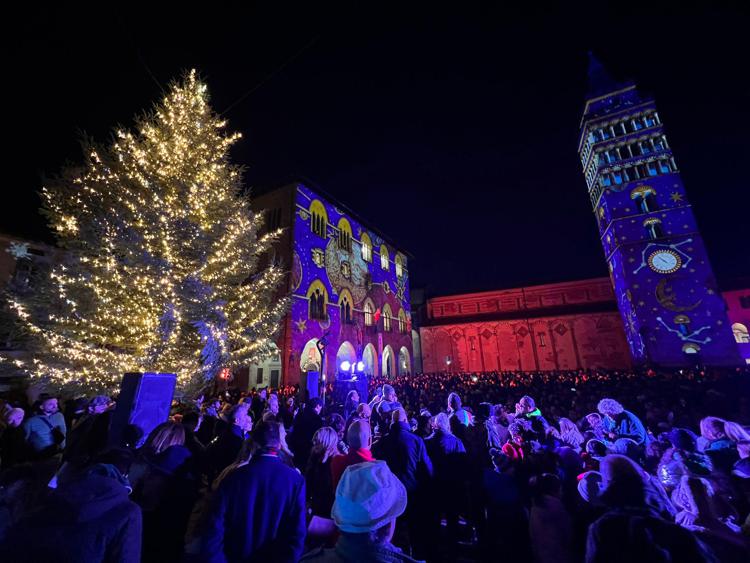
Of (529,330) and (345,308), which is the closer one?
(345,308)

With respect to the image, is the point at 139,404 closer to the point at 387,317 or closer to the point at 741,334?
the point at 387,317

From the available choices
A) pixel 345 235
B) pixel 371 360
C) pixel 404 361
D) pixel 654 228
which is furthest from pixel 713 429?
pixel 654 228

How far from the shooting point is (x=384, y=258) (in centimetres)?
3306

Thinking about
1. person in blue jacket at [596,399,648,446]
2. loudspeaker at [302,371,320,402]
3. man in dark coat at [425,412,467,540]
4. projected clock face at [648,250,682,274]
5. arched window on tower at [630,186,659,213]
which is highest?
arched window on tower at [630,186,659,213]

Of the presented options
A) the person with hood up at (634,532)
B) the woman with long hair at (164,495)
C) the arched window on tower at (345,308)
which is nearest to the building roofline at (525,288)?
the arched window on tower at (345,308)

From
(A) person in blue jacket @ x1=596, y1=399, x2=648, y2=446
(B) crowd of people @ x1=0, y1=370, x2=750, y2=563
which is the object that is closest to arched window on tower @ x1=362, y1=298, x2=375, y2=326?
(B) crowd of people @ x1=0, y1=370, x2=750, y2=563

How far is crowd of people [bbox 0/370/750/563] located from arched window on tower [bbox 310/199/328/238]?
18.8 m

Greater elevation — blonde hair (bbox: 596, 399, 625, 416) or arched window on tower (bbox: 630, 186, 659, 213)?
arched window on tower (bbox: 630, 186, 659, 213)

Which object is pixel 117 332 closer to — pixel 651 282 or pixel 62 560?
pixel 62 560

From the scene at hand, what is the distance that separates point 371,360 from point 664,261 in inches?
1021

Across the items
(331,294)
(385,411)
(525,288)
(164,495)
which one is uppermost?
(525,288)

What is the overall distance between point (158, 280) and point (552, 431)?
31.1 feet

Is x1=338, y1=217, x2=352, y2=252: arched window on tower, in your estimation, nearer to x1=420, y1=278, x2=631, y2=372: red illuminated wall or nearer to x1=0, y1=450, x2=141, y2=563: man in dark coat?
x1=420, y1=278, x2=631, y2=372: red illuminated wall

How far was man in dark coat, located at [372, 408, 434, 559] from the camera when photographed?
3906 millimetres
